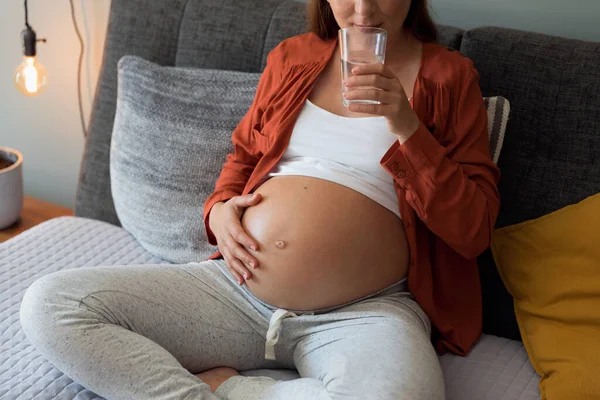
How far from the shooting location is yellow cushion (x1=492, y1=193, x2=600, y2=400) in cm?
122

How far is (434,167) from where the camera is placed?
118 cm

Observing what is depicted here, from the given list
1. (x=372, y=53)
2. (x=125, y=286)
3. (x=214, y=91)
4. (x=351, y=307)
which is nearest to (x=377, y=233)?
(x=351, y=307)

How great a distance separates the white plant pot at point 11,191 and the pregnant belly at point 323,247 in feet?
2.96

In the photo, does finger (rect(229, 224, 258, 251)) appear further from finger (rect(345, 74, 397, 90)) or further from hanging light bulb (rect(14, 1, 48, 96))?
hanging light bulb (rect(14, 1, 48, 96))

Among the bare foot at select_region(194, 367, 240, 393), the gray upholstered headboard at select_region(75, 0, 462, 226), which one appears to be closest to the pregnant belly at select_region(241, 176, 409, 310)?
the bare foot at select_region(194, 367, 240, 393)

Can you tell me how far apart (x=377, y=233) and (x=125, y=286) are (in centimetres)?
45

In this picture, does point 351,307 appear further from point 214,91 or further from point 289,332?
point 214,91

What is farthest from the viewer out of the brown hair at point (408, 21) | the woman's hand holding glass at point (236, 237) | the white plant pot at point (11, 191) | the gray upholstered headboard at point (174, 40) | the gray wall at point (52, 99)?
the gray wall at point (52, 99)

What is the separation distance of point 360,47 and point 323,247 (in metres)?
0.35

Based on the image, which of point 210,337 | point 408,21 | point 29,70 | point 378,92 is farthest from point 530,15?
point 29,70

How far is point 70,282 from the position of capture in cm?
123

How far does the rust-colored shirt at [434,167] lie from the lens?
120 cm

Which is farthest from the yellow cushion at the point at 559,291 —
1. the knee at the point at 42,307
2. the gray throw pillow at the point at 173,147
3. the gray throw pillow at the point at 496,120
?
the knee at the point at 42,307

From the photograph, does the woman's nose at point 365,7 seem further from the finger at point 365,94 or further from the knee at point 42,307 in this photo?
the knee at point 42,307
